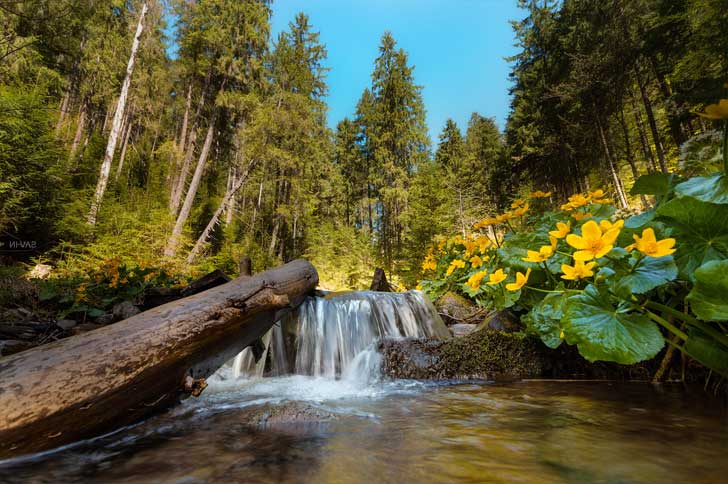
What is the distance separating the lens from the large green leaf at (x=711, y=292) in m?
1.24

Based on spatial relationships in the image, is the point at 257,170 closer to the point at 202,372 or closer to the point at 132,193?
the point at 132,193

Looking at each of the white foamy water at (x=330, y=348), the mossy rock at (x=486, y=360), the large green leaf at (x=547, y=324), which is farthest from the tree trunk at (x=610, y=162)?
the large green leaf at (x=547, y=324)

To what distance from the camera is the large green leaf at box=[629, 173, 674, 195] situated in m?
1.82

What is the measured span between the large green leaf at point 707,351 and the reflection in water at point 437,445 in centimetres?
35

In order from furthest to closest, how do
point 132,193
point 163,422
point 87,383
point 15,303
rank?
point 132,193 < point 15,303 < point 163,422 < point 87,383

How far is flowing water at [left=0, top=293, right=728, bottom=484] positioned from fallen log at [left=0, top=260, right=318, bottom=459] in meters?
0.13

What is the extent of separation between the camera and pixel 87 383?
148cm

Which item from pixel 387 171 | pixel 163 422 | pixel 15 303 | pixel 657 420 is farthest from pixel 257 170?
pixel 657 420

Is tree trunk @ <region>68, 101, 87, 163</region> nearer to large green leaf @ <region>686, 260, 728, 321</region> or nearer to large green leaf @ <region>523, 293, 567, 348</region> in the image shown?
large green leaf @ <region>523, 293, 567, 348</region>

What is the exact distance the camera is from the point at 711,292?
1282 mm

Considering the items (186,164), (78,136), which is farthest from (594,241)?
(78,136)

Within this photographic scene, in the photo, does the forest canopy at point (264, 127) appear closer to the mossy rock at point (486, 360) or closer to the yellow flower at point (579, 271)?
the mossy rock at point (486, 360)

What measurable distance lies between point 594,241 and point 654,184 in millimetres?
800

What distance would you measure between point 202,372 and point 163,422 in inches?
16.2
